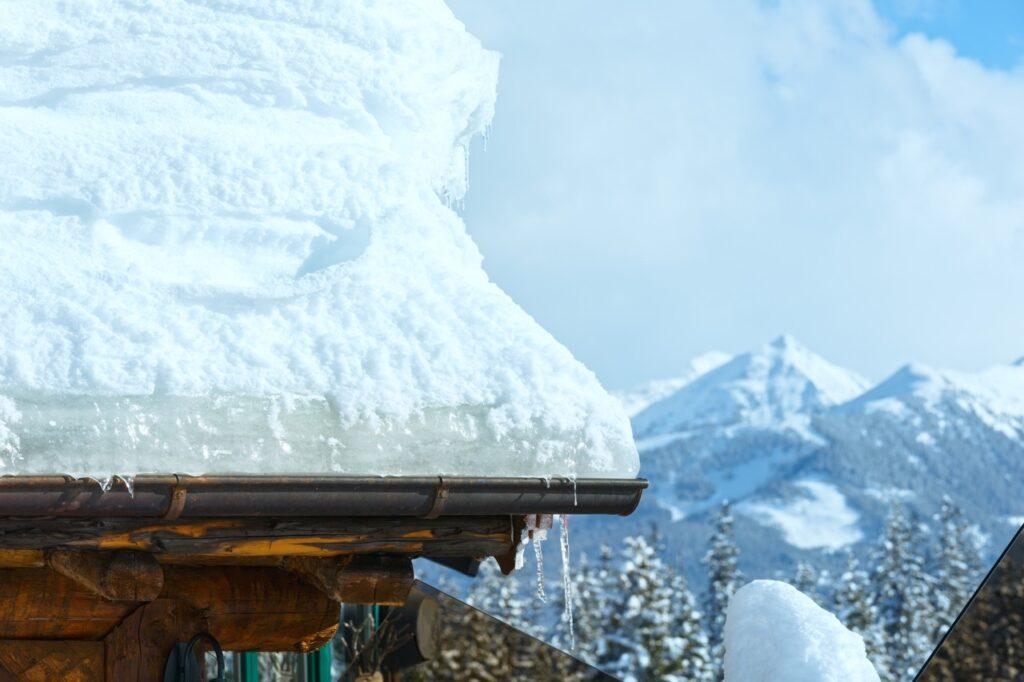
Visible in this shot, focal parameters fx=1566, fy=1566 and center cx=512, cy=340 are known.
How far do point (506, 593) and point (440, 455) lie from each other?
925 inches

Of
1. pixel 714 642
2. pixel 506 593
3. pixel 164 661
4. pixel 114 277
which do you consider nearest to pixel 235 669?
pixel 164 661

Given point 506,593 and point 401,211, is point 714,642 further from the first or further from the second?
point 401,211

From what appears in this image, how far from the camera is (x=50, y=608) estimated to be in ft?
14.5

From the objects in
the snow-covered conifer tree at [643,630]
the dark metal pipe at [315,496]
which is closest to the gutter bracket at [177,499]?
the dark metal pipe at [315,496]

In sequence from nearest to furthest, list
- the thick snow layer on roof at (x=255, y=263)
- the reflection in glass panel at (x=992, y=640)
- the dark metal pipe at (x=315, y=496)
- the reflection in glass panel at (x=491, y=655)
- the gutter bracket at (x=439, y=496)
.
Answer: the dark metal pipe at (x=315, y=496) → the thick snow layer on roof at (x=255, y=263) → the gutter bracket at (x=439, y=496) → the reflection in glass panel at (x=992, y=640) → the reflection in glass panel at (x=491, y=655)

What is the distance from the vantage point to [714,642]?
3256 centimetres

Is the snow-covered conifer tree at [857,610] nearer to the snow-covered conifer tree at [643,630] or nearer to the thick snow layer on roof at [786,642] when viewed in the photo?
the snow-covered conifer tree at [643,630]

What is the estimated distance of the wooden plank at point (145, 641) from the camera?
4543 mm

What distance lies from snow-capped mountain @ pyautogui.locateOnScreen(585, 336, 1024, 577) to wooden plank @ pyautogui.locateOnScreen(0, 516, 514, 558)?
108636 millimetres

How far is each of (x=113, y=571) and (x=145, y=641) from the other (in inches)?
22.7

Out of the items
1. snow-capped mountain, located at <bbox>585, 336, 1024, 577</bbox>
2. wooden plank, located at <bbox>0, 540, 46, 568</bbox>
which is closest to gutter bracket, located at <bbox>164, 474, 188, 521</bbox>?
wooden plank, located at <bbox>0, 540, 46, 568</bbox>

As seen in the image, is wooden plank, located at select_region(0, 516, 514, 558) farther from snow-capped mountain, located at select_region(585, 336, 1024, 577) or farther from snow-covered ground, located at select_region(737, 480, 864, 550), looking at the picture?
snow-covered ground, located at select_region(737, 480, 864, 550)

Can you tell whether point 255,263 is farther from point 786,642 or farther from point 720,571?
point 720,571

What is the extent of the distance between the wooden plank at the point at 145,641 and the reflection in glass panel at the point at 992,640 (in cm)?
1174
